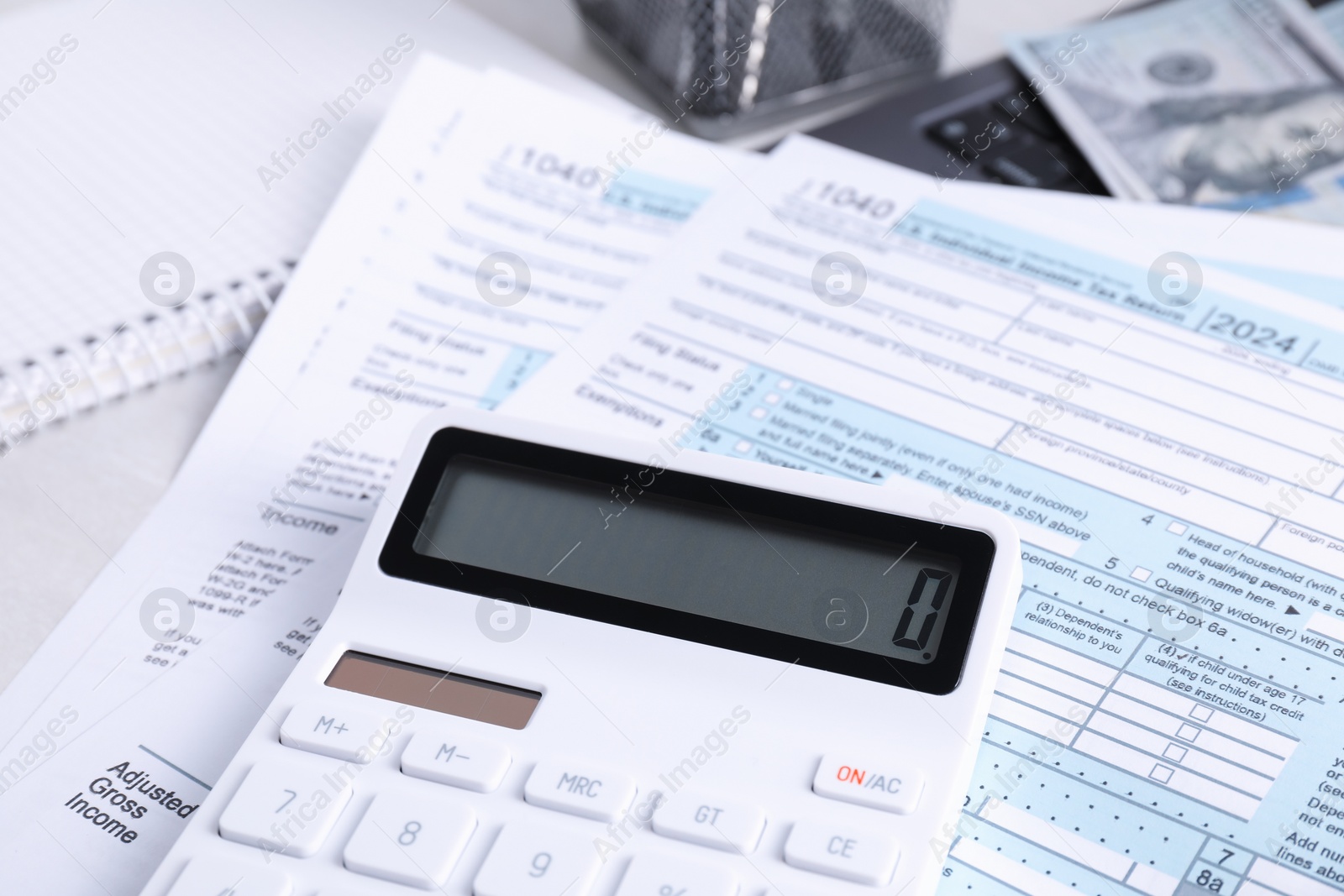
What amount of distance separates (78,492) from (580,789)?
28 cm

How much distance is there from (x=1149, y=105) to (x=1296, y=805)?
44cm

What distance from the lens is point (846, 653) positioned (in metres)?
0.35

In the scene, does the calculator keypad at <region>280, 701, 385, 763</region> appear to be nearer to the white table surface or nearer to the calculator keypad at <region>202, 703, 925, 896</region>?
the calculator keypad at <region>202, 703, 925, 896</region>

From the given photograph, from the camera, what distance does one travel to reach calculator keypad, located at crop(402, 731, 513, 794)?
0.34m

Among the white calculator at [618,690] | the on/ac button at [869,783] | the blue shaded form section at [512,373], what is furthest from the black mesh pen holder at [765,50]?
the on/ac button at [869,783]

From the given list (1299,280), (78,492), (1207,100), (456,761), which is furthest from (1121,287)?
(78,492)

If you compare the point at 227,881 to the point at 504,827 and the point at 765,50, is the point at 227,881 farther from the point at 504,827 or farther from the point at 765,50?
the point at 765,50

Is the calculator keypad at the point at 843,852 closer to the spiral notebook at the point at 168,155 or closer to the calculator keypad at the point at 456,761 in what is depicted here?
the calculator keypad at the point at 456,761

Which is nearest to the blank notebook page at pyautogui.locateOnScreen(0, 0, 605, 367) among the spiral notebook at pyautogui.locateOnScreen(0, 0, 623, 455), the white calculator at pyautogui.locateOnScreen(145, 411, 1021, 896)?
the spiral notebook at pyautogui.locateOnScreen(0, 0, 623, 455)

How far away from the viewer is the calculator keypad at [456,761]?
34cm

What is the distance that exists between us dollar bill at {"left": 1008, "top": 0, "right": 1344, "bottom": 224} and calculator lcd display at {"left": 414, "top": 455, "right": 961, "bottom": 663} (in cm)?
34

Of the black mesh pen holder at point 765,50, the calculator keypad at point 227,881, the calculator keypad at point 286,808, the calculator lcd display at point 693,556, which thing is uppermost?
the black mesh pen holder at point 765,50

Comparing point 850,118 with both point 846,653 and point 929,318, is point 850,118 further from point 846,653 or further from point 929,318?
point 846,653

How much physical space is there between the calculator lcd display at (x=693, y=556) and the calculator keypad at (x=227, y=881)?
0.37 feet
